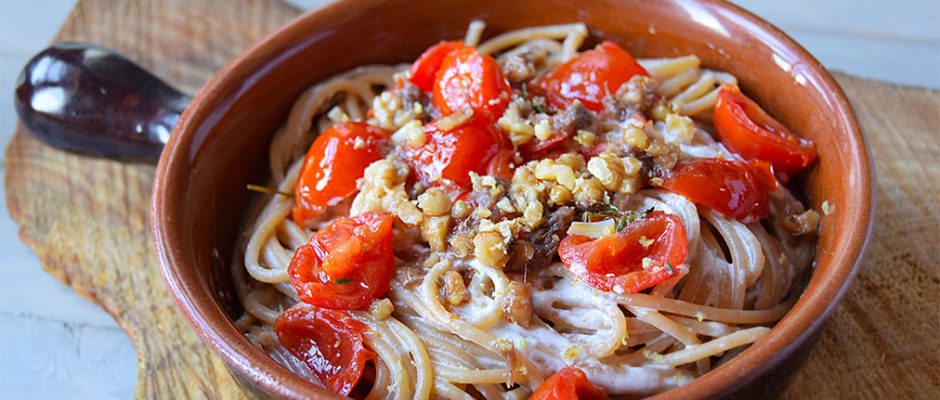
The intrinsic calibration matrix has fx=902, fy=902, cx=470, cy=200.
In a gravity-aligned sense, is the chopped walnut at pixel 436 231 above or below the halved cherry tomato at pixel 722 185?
below

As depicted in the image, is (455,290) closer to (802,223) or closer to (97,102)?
(802,223)

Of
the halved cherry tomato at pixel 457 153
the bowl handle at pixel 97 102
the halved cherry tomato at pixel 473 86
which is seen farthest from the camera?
the bowl handle at pixel 97 102

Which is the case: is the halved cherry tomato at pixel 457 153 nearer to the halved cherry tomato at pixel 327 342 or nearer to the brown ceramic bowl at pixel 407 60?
the halved cherry tomato at pixel 327 342

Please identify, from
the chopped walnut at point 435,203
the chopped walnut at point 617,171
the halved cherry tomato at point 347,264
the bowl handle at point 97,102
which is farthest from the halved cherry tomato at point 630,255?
the bowl handle at point 97,102

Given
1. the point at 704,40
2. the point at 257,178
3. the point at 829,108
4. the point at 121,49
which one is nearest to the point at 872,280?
the point at 829,108

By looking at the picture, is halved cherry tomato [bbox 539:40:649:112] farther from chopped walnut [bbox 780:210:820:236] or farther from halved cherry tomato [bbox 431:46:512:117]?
chopped walnut [bbox 780:210:820:236]

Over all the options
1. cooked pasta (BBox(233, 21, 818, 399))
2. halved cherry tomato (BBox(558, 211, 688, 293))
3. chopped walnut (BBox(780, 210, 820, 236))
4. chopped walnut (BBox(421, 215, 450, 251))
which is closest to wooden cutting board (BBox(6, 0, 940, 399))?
chopped walnut (BBox(780, 210, 820, 236))
